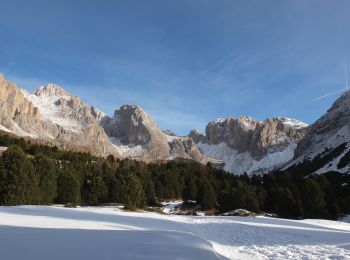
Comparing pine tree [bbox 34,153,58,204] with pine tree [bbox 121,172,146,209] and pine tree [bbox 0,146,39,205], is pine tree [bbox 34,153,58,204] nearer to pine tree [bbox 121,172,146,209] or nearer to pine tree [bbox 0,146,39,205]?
pine tree [bbox 0,146,39,205]

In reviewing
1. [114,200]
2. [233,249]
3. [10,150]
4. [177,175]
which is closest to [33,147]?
[177,175]

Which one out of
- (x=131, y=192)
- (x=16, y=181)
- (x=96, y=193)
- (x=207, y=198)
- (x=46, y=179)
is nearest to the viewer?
(x=16, y=181)

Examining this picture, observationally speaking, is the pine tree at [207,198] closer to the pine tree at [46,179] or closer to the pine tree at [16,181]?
the pine tree at [46,179]

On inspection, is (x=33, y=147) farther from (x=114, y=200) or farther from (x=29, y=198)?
(x=29, y=198)

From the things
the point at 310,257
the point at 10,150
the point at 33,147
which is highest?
the point at 33,147

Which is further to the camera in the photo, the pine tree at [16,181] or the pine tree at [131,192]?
the pine tree at [131,192]

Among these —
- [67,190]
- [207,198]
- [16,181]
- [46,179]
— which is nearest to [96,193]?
[67,190]

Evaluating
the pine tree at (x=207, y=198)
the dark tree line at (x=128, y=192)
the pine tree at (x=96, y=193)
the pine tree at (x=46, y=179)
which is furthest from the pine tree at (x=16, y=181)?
the pine tree at (x=207, y=198)

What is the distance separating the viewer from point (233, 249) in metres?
15.0

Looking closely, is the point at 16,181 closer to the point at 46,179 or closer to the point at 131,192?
the point at 46,179

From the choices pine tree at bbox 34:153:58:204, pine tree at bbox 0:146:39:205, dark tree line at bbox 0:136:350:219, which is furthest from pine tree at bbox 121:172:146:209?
pine tree at bbox 0:146:39:205

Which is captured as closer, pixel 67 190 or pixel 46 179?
pixel 46 179

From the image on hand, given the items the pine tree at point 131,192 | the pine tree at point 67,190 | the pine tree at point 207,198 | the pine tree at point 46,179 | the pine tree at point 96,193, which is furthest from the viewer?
the pine tree at point 207,198

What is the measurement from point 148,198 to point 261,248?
7295 cm
